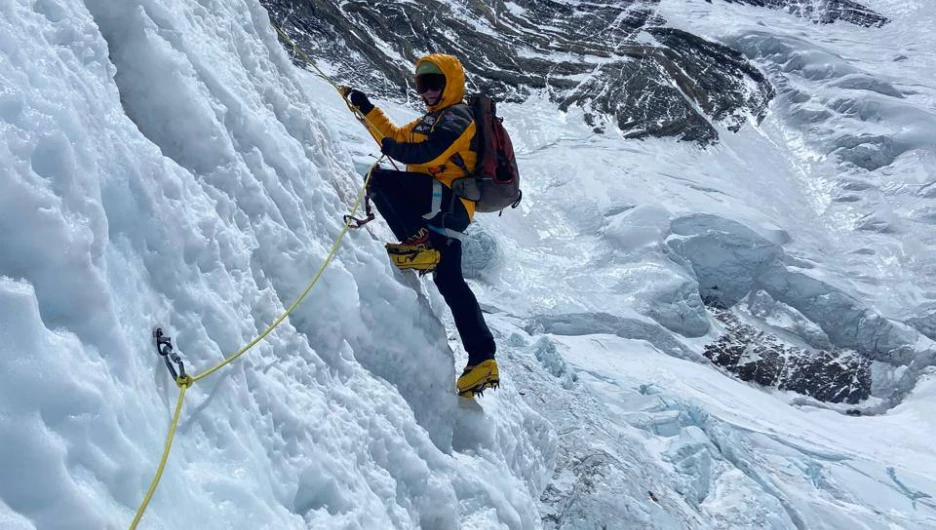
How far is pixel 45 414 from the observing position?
145 cm

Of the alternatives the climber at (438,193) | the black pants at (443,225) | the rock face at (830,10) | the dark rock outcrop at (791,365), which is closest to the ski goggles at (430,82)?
the climber at (438,193)

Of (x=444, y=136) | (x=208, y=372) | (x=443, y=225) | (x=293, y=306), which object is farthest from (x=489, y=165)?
(x=208, y=372)

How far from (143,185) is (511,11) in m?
31.5

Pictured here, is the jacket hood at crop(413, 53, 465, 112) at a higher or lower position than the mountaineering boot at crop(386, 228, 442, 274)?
higher

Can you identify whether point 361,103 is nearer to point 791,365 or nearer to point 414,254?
point 414,254

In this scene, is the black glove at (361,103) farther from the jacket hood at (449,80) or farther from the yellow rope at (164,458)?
the yellow rope at (164,458)

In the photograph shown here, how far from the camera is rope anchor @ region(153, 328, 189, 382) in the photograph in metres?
1.91

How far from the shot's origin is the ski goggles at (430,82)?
3514 mm

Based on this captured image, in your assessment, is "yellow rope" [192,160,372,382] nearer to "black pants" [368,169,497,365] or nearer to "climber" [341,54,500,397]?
"black pants" [368,169,497,365]

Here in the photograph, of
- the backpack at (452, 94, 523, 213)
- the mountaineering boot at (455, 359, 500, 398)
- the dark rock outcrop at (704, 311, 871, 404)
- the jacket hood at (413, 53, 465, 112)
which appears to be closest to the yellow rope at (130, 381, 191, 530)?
the mountaineering boot at (455, 359, 500, 398)

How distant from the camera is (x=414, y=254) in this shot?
3.58 metres

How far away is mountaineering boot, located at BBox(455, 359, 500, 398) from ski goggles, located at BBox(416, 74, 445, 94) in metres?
1.49

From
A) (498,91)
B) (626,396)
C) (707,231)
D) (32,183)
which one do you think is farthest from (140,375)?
(498,91)

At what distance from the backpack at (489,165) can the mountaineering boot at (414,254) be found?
0.33 metres
